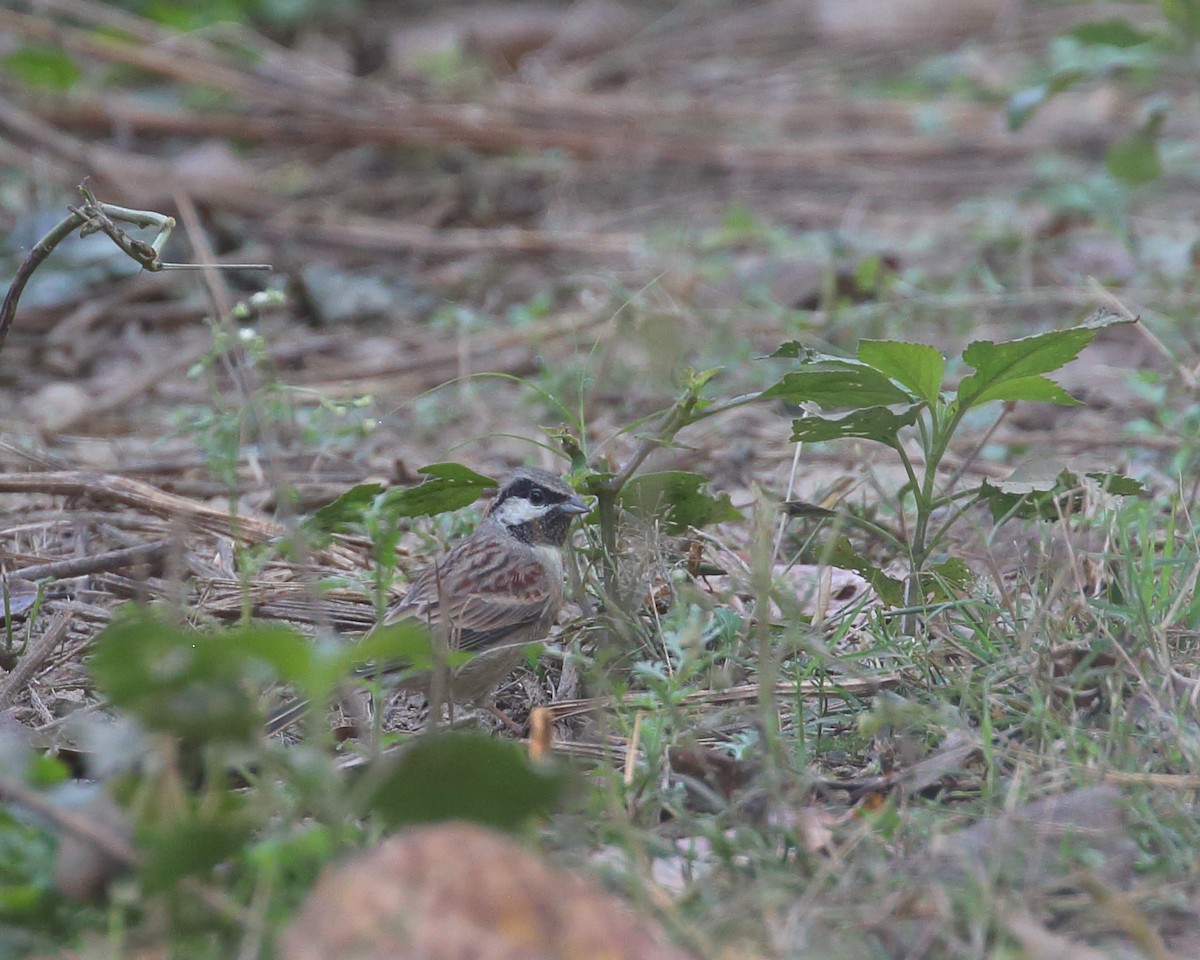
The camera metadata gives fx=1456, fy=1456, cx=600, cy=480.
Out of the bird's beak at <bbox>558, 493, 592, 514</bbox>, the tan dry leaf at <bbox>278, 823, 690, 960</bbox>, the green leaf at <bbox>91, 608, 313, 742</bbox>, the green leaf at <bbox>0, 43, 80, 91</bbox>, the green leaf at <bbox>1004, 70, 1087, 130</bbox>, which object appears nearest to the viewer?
the tan dry leaf at <bbox>278, 823, 690, 960</bbox>

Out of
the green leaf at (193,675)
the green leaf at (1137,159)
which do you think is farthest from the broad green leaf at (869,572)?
the green leaf at (1137,159)

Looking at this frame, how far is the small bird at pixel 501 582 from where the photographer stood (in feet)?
12.4

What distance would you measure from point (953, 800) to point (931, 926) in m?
0.58

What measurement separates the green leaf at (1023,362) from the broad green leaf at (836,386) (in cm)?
16

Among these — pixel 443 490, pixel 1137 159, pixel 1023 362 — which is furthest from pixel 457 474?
pixel 1137 159

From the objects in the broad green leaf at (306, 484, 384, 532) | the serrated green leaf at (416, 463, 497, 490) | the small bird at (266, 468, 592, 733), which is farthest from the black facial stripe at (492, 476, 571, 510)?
the broad green leaf at (306, 484, 384, 532)

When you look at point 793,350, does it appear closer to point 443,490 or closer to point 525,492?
point 443,490

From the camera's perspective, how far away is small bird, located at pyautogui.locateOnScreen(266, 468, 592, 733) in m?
3.78

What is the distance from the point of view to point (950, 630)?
3.35 m

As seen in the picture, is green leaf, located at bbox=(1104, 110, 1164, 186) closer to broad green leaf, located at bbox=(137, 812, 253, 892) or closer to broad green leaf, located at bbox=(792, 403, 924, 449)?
broad green leaf, located at bbox=(792, 403, 924, 449)

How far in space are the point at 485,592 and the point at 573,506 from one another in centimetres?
34

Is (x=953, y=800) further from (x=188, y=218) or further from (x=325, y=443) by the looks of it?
(x=188, y=218)

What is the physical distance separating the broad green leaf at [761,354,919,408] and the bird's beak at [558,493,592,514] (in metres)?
0.80

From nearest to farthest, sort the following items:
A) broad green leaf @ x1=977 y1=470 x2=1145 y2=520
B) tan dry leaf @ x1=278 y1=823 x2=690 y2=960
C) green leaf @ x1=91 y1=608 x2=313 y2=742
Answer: tan dry leaf @ x1=278 y1=823 x2=690 y2=960 → green leaf @ x1=91 y1=608 x2=313 y2=742 → broad green leaf @ x1=977 y1=470 x2=1145 y2=520
